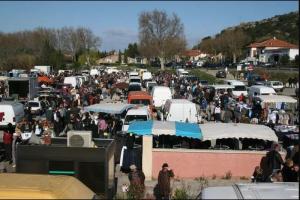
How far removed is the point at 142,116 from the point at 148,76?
3632cm

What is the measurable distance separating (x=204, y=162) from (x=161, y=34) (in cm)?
8608

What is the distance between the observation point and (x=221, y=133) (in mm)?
14648

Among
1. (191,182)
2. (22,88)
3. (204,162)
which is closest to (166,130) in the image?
(204,162)

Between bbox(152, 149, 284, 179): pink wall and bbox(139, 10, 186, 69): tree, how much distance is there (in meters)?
84.4

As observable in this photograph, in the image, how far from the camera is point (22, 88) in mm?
34969

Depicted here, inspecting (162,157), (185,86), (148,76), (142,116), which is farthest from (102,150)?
(148,76)

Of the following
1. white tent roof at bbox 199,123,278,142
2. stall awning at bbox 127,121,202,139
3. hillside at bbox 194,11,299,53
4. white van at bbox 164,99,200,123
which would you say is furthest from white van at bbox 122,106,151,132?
hillside at bbox 194,11,299,53

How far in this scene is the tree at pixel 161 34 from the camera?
9862 centimetres

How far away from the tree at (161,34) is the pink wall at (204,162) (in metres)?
84.4

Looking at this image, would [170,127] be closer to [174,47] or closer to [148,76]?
[148,76]

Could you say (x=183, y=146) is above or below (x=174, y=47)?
below

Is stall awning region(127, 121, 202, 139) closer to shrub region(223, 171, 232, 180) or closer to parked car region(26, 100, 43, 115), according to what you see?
shrub region(223, 171, 232, 180)

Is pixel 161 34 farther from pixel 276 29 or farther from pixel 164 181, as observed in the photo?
pixel 164 181

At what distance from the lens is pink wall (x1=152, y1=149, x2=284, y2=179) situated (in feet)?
47.2
